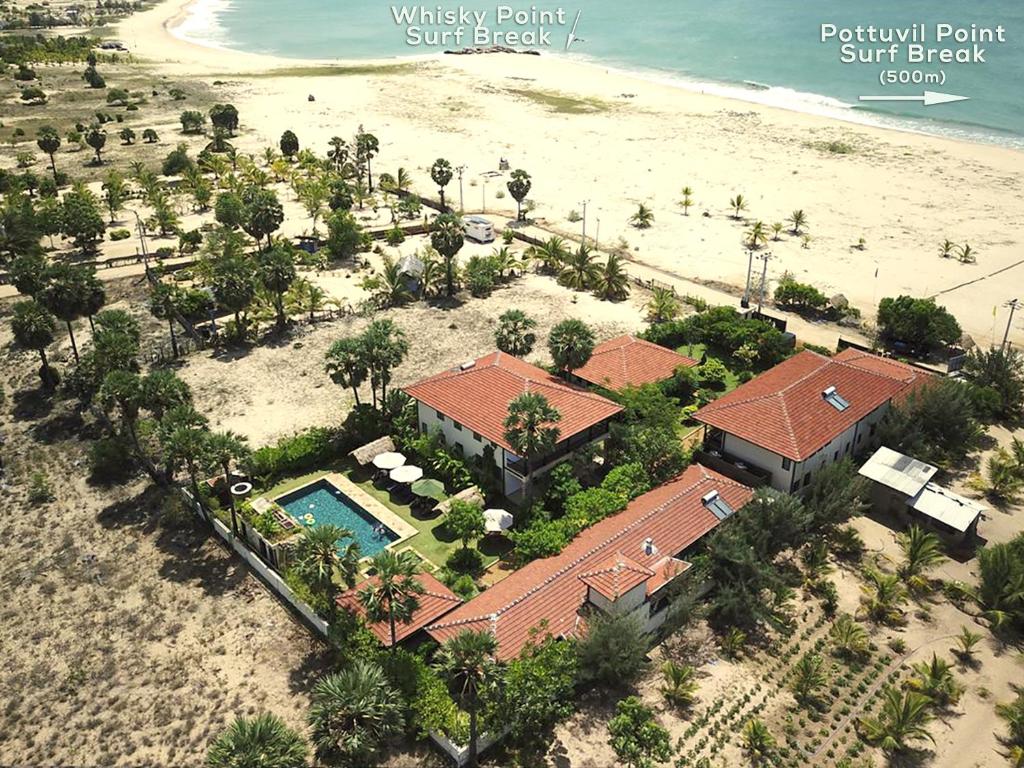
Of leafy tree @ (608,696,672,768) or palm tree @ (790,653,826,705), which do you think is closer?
leafy tree @ (608,696,672,768)

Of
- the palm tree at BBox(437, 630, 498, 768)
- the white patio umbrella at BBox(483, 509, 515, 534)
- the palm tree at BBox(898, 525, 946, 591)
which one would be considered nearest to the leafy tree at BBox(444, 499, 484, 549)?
the white patio umbrella at BBox(483, 509, 515, 534)

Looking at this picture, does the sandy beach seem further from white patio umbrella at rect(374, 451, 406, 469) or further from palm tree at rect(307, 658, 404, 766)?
palm tree at rect(307, 658, 404, 766)

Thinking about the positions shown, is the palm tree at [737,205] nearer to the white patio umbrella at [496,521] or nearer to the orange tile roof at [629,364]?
the orange tile roof at [629,364]

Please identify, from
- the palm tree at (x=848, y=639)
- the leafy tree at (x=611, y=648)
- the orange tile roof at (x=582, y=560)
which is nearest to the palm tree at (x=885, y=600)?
the palm tree at (x=848, y=639)

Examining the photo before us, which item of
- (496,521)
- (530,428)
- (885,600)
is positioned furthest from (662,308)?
(885,600)

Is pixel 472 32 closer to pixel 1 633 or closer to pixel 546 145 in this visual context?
pixel 546 145
